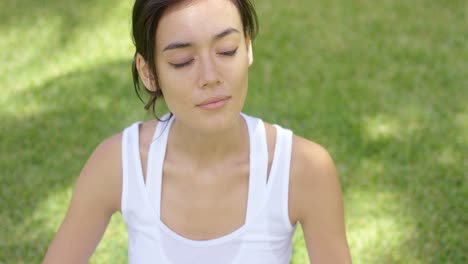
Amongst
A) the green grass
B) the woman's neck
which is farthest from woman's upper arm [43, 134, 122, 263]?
the green grass

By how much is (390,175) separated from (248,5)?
5.34 feet

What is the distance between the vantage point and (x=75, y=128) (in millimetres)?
3801

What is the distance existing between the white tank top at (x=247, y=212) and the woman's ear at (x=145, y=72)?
21 cm

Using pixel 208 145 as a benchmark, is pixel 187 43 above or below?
above

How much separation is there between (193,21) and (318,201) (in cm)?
68

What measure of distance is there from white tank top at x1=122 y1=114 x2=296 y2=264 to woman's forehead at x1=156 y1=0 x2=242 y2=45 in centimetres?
43

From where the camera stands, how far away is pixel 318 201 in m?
2.18

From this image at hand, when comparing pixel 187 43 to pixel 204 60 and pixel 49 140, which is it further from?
pixel 49 140

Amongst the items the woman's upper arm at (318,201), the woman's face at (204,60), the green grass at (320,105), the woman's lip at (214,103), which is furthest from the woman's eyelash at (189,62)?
the green grass at (320,105)

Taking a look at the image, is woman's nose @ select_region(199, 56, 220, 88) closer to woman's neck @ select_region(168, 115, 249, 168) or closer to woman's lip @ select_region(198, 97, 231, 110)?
Answer: woman's lip @ select_region(198, 97, 231, 110)

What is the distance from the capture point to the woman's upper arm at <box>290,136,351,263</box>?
85.2 inches

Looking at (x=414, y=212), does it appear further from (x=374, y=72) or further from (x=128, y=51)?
(x=128, y=51)

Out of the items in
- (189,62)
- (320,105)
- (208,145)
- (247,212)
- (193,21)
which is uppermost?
Result: (193,21)

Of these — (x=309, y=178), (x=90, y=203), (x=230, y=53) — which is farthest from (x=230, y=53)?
(x=90, y=203)
